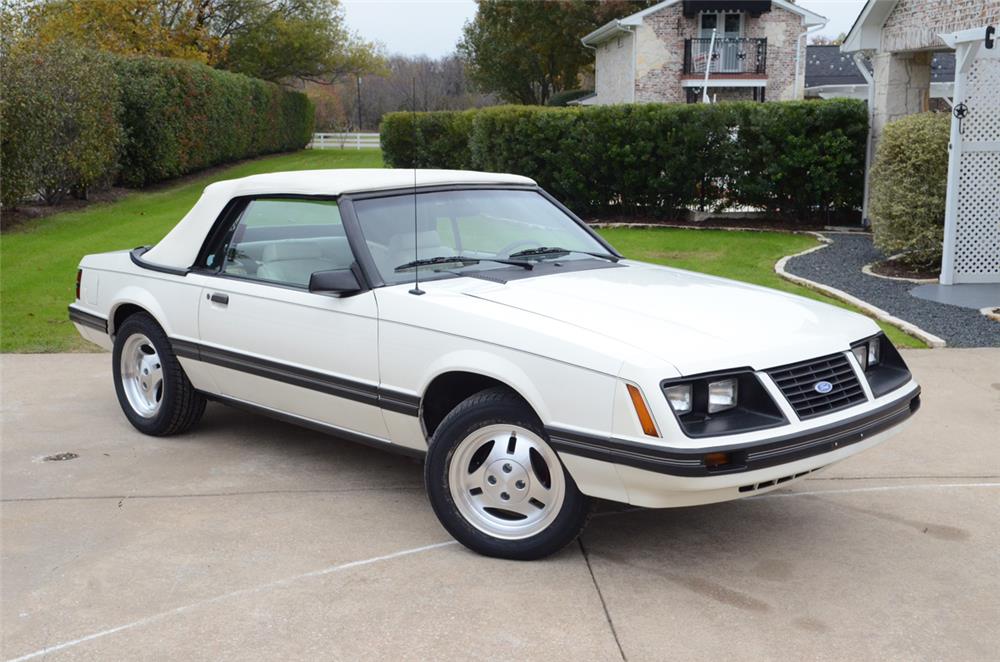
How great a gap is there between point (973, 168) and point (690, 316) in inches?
363

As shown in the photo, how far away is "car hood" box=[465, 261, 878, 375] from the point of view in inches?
158

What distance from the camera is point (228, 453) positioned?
5.91 meters

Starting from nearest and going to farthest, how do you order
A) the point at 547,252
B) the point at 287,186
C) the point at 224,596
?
1. the point at 224,596
2. the point at 547,252
3. the point at 287,186

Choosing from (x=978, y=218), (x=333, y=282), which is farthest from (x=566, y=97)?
(x=333, y=282)

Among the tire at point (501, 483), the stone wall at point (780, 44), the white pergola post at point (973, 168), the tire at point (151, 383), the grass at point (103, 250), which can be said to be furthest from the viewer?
the stone wall at point (780, 44)

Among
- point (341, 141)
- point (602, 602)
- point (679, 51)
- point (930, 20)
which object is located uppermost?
point (679, 51)

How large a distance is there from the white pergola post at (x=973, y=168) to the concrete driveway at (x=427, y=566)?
664 centimetres

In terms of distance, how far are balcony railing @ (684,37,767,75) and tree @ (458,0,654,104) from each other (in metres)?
9.05

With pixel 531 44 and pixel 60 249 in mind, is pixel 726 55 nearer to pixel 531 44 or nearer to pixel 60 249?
pixel 531 44

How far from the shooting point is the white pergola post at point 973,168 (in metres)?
11.8

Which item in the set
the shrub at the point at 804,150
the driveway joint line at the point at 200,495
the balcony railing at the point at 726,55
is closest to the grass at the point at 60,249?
the driveway joint line at the point at 200,495

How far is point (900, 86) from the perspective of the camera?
16484mm

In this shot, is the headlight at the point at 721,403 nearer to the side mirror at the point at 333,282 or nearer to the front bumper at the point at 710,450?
the front bumper at the point at 710,450

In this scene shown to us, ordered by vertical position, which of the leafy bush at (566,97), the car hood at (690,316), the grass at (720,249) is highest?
the leafy bush at (566,97)
